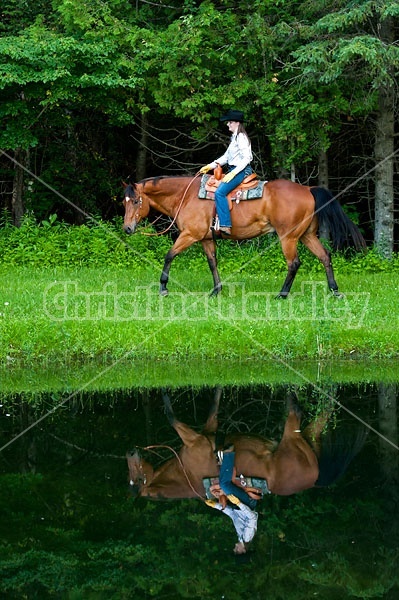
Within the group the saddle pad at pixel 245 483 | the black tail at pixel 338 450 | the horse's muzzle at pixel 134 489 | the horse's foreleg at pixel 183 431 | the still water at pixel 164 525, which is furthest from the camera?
the horse's foreleg at pixel 183 431

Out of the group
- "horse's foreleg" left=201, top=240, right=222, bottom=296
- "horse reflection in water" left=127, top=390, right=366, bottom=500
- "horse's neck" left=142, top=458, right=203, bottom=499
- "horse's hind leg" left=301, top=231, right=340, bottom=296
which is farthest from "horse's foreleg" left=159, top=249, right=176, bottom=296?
"horse's neck" left=142, top=458, right=203, bottom=499

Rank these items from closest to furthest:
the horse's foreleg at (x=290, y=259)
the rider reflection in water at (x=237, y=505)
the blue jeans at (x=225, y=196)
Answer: the rider reflection in water at (x=237, y=505)
the blue jeans at (x=225, y=196)
the horse's foreleg at (x=290, y=259)

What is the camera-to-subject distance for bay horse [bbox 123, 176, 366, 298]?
592 inches

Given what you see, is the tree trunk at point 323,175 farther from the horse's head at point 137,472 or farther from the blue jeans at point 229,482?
the horse's head at point 137,472

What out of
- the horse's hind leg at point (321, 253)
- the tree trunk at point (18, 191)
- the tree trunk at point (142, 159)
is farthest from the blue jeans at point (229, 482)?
the tree trunk at point (142, 159)

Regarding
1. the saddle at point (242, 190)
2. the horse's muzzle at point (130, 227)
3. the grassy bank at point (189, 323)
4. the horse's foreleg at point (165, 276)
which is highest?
the saddle at point (242, 190)

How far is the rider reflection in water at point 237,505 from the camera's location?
23.6ft

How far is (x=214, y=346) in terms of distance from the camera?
41.5 feet

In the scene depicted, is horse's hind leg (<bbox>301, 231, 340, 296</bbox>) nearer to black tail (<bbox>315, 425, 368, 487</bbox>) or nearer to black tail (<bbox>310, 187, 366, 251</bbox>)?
black tail (<bbox>310, 187, 366, 251</bbox>)

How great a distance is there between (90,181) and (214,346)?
10.7 meters

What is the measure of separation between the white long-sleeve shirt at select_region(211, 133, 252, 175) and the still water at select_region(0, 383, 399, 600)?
17.0 ft

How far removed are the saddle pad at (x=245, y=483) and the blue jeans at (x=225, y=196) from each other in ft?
22.6

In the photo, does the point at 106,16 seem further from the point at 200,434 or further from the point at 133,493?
the point at 133,493

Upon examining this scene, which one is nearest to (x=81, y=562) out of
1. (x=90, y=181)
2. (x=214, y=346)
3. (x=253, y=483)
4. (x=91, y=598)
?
(x=91, y=598)
